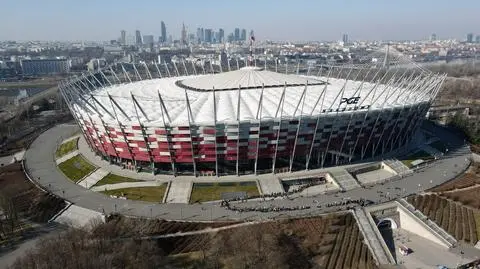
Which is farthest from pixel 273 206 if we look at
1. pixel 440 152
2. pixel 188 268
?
pixel 440 152

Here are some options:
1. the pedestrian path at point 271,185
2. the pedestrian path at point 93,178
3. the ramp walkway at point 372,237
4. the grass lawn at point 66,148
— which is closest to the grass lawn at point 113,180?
the pedestrian path at point 93,178

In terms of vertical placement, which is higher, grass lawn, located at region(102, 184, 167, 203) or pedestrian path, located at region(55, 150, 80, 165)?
grass lawn, located at region(102, 184, 167, 203)

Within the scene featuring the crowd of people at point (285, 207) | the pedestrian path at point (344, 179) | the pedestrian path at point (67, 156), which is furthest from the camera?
the pedestrian path at point (67, 156)

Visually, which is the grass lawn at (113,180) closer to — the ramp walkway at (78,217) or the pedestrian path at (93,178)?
the pedestrian path at (93,178)

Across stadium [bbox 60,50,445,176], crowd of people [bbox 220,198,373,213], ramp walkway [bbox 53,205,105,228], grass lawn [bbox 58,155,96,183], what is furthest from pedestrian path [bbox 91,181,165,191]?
crowd of people [bbox 220,198,373,213]

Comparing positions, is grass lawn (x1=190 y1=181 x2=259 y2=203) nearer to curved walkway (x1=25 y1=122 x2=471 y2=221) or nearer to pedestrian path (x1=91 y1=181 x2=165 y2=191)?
curved walkway (x1=25 y1=122 x2=471 y2=221)

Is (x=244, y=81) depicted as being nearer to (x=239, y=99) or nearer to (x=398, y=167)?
(x=239, y=99)
